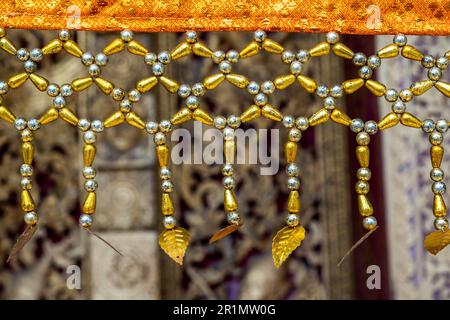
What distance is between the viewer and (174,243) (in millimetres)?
769

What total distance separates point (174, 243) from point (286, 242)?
127 millimetres

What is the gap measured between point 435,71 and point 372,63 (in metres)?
0.08

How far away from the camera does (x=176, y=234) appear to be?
0.78 metres

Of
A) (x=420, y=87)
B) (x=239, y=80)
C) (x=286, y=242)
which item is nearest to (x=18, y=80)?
(x=239, y=80)

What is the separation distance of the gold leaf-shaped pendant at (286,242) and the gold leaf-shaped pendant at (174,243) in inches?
4.0

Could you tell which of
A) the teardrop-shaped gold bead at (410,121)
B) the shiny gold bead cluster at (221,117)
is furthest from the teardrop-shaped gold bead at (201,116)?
the teardrop-shaped gold bead at (410,121)

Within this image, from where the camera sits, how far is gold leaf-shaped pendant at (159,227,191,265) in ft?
2.50

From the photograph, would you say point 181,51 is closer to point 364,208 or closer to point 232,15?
point 232,15

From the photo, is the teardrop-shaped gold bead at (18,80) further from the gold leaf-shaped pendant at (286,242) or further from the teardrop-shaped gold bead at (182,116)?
the gold leaf-shaped pendant at (286,242)

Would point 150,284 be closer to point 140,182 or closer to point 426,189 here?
point 140,182

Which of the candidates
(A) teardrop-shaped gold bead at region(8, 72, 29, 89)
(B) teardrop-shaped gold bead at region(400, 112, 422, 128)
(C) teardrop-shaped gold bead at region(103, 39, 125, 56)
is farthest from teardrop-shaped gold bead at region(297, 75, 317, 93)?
(A) teardrop-shaped gold bead at region(8, 72, 29, 89)

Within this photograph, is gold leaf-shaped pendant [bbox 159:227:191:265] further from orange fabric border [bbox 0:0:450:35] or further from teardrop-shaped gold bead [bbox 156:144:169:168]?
orange fabric border [bbox 0:0:450:35]

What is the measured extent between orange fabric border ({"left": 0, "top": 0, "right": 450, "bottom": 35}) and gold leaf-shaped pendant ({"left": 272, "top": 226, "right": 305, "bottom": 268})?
0.24 m
